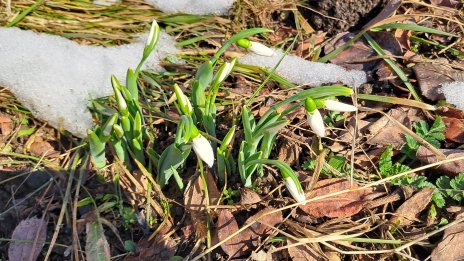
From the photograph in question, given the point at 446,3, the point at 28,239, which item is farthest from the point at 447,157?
the point at 28,239

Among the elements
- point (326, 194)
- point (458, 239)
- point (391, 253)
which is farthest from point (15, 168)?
point (458, 239)

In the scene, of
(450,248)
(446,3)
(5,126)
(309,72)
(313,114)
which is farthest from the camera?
(446,3)

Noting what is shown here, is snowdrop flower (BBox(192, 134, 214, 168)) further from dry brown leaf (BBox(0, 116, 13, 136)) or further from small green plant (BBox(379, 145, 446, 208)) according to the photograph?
dry brown leaf (BBox(0, 116, 13, 136))

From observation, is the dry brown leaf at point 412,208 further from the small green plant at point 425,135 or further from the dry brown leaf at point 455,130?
the dry brown leaf at point 455,130

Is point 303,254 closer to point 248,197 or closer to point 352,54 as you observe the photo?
point 248,197

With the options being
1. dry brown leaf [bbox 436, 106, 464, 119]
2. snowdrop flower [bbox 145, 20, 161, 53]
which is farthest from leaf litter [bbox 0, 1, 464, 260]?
snowdrop flower [bbox 145, 20, 161, 53]

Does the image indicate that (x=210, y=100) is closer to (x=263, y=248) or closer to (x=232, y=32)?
(x=263, y=248)

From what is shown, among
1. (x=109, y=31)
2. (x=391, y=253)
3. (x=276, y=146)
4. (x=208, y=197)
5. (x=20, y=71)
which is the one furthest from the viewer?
(x=109, y=31)

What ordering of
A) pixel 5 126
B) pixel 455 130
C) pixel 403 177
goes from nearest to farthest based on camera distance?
pixel 403 177
pixel 455 130
pixel 5 126
